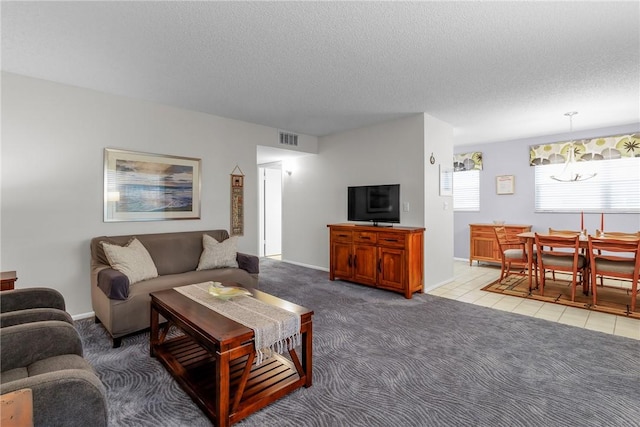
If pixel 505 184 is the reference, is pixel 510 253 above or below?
below

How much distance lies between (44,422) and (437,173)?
476cm

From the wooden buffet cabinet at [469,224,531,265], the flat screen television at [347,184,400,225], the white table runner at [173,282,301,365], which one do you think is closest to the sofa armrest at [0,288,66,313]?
the white table runner at [173,282,301,365]

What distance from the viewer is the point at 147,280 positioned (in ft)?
10.5

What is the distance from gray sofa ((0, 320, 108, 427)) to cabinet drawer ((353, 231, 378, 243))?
3.57 m

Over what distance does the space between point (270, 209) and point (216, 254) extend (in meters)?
3.77

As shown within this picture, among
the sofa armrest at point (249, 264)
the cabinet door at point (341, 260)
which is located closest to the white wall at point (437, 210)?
the cabinet door at point (341, 260)

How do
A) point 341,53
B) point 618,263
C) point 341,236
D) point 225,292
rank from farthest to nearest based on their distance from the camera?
1. point 341,236
2. point 618,263
3. point 341,53
4. point 225,292

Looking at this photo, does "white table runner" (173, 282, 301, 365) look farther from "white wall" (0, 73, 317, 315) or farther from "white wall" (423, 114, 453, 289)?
"white wall" (423, 114, 453, 289)

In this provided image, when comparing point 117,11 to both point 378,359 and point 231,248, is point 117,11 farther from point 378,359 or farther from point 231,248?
point 378,359

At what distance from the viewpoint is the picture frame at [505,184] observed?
20.1ft

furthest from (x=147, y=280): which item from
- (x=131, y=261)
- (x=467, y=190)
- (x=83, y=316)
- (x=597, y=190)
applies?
(x=597, y=190)

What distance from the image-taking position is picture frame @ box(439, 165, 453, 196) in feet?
15.7

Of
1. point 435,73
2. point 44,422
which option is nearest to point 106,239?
point 44,422

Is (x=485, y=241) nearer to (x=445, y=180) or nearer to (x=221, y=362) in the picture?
(x=445, y=180)
